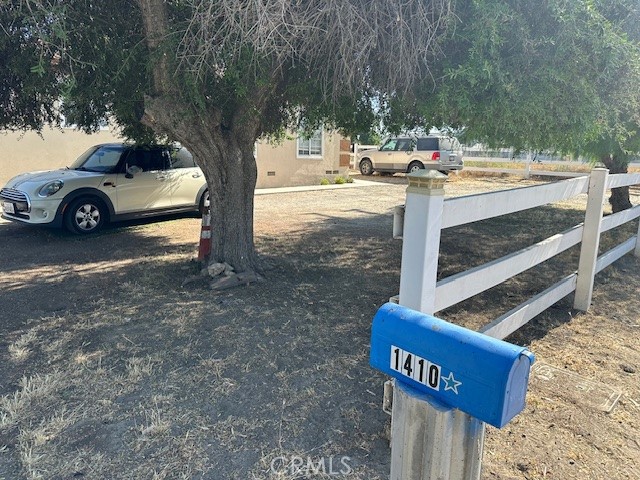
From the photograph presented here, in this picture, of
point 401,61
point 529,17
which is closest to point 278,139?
point 401,61

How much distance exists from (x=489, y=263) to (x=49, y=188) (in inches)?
286

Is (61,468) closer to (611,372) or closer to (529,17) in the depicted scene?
(611,372)

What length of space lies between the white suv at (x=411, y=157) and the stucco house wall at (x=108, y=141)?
9.09 feet

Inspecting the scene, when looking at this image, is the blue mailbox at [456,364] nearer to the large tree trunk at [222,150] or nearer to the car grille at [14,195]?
the large tree trunk at [222,150]

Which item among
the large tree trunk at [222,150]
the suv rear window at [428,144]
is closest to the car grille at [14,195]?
the large tree trunk at [222,150]

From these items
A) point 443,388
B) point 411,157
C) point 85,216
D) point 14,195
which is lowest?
point 85,216

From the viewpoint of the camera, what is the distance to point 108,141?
44.4 ft

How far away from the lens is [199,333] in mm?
4184

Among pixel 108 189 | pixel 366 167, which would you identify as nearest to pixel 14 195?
pixel 108 189

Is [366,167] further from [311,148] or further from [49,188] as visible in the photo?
[49,188]

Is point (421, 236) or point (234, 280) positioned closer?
point (421, 236)

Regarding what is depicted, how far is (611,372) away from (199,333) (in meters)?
3.31

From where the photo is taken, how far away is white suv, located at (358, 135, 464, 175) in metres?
20.6

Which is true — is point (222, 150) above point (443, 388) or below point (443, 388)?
above
